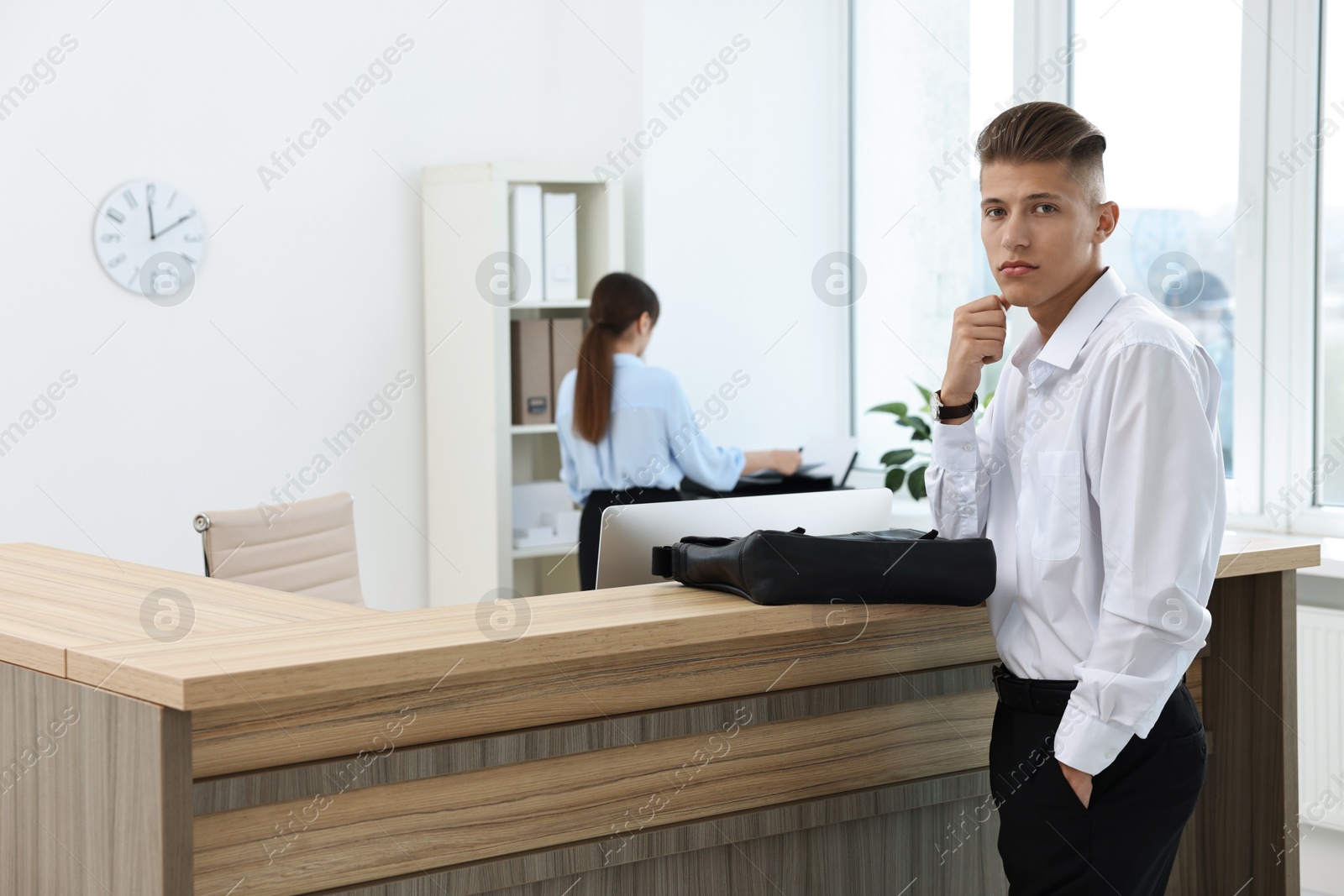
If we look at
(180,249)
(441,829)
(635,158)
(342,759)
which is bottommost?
(441,829)

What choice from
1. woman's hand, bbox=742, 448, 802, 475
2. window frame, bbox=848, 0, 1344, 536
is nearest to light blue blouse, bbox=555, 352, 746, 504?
woman's hand, bbox=742, 448, 802, 475

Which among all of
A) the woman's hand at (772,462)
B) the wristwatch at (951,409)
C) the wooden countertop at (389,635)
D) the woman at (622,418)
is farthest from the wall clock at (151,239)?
the wristwatch at (951,409)

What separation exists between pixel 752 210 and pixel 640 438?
1514mm

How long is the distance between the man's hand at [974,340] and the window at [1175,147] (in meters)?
2.46

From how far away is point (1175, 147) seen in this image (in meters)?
4.15

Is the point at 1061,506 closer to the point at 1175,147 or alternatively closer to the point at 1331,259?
the point at 1331,259

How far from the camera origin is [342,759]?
1541 mm

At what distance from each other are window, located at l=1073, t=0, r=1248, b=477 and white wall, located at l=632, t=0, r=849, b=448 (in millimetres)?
1303

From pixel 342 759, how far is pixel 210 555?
1633 millimetres

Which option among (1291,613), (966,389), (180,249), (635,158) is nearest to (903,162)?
(635,158)

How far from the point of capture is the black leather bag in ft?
5.67

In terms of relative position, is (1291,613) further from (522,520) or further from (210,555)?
(522,520)

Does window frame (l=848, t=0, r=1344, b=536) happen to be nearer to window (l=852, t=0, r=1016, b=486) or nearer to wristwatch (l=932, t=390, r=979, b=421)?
window (l=852, t=0, r=1016, b=486)

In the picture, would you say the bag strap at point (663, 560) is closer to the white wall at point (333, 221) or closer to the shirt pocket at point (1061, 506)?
the shirt pocket at point (1061, 506)
